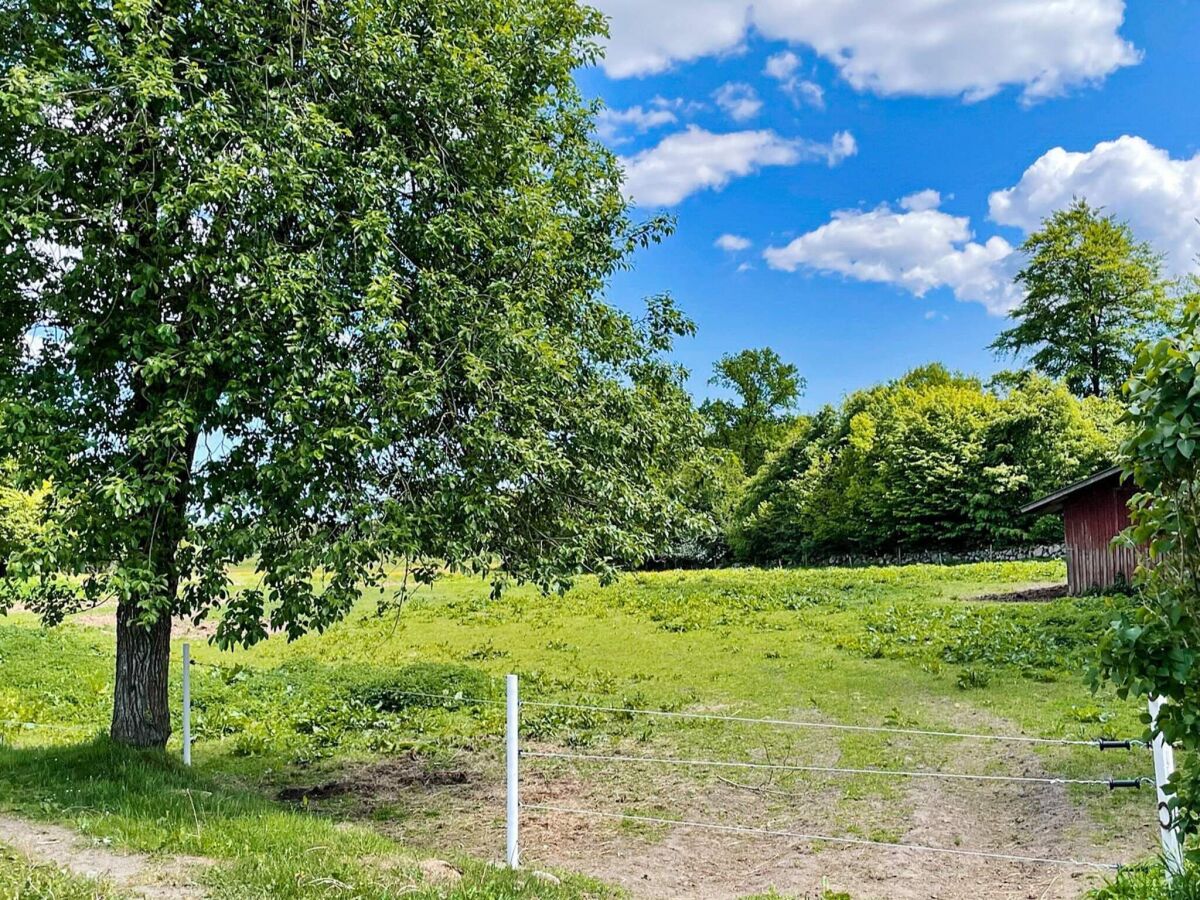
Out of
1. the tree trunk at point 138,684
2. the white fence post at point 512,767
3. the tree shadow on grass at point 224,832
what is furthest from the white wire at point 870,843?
the tree trunk at point 138,684

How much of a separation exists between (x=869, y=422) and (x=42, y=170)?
144 feet

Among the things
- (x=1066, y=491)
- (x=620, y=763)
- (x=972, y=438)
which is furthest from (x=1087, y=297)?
(x=620, y=763)

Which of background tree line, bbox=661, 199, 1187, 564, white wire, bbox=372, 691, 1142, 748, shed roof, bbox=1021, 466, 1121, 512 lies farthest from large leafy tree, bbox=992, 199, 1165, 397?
white wire, bbox=372, 691, 1142, 748

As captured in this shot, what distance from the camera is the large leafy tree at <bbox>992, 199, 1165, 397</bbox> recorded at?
44.5 m

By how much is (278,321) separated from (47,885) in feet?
12.8

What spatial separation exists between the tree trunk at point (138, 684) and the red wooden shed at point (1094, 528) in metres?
19.6

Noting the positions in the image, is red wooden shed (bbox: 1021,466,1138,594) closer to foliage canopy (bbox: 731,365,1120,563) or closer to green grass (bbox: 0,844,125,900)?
foliage canopy (bbox: 731,365,1120,563)

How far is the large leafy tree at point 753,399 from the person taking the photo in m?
60.0

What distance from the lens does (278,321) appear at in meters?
6.41

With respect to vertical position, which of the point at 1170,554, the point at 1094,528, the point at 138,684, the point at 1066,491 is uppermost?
the point at 1066,491

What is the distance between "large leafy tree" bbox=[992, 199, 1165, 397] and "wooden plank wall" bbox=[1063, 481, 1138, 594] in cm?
2643

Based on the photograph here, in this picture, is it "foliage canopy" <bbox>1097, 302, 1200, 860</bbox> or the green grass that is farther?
the green grass

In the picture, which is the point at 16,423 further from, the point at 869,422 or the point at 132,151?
the point at 869,422

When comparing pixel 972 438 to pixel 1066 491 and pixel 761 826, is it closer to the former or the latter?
pixel 1066 491
